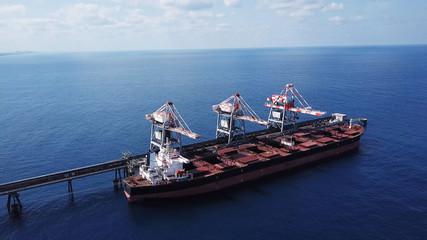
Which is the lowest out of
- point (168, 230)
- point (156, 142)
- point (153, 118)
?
point (168, 230)

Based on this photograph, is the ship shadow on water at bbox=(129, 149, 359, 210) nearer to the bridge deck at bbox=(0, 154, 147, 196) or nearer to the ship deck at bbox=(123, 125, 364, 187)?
the ship deck at bbox=(123, 125, 364, 187)

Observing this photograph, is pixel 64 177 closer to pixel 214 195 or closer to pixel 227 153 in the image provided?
pixel 214 195

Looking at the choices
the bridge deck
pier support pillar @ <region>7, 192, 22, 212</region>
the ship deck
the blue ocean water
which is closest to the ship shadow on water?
the blue ocean water

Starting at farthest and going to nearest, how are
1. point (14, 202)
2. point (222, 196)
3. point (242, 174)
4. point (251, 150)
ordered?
point (251, 150) < point (242, 174) < point (222, 196) < point (14, 202)

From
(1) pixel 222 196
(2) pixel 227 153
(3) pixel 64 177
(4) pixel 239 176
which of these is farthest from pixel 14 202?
(2) pixel 227 153

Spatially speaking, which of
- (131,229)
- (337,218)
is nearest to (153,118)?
(131,229)

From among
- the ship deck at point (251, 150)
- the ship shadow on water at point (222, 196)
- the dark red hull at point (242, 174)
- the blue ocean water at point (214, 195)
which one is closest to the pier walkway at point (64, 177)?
the blue ocean water at point (214, 195)

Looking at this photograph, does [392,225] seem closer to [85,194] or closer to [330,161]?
[330,161]
